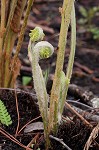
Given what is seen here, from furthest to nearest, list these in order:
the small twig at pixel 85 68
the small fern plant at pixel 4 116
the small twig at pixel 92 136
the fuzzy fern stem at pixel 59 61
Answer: the small twig at pixel 85 68 < the small fern plant at pixel 4 116 < the small twig at pixel 92 136 < the fuzzy fern stem at pixel 59 61

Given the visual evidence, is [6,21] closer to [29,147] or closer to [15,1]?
[15,1]

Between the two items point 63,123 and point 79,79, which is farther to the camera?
point 79,79

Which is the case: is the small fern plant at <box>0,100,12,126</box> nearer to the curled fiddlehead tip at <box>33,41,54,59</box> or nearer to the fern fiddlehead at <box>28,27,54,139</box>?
the fern fiddlehead at <box>28,27,54,139</box>

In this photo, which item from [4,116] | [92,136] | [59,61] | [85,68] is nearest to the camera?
[59,61]

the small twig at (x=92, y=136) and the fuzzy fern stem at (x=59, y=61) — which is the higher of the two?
the fuzzy fern stem at (x=59, y=61)

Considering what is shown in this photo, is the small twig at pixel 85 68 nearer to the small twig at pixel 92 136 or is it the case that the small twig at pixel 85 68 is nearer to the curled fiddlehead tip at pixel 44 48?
the small twig at pixel 92 136

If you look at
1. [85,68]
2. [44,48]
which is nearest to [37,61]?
[44,48]

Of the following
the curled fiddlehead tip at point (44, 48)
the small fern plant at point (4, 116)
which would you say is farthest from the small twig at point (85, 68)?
the curled fiddlehead tip at point (44, 48)

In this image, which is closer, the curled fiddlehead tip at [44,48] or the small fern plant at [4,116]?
the curled fiddlehead tip at [44,48]

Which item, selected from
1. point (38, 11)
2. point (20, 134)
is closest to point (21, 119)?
point (20, 134)

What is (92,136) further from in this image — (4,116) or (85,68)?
(85,68)

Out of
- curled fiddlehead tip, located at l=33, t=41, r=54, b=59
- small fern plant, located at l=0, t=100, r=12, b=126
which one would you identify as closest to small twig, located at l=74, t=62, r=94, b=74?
small fern plant, located at l=0, t=100, r=12, b=126
